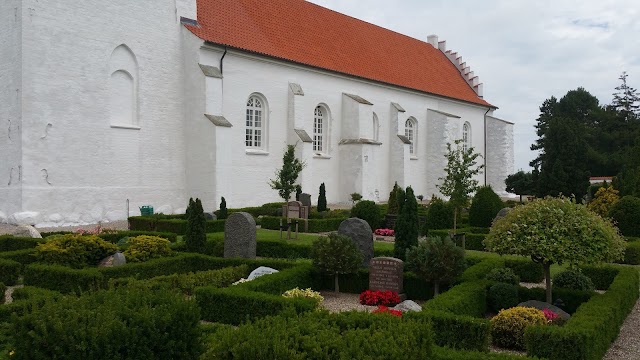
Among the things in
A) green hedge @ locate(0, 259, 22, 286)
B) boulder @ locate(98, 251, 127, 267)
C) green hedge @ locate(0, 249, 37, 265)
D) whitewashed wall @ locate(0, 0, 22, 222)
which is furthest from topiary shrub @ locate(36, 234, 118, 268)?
whitewashed wall @ locate(0, 0, 22, 222)

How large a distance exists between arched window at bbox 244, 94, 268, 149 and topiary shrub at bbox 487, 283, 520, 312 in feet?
51.4

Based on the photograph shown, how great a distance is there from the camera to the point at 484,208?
17234 mm

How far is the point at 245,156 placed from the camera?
21938 mm

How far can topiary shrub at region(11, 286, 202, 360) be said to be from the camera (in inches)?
151

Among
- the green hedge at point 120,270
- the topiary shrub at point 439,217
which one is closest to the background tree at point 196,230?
the green hedge at point 120,270

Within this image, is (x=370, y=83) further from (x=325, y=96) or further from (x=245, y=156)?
(x=245, y=156)

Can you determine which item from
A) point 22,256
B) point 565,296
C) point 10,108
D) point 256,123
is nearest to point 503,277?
point 565,296

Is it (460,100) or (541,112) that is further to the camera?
(541,112)

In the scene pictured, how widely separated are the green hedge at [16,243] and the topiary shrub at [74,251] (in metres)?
1.48

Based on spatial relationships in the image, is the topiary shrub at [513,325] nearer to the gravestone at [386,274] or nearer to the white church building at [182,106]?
the gravestone at [386,274]

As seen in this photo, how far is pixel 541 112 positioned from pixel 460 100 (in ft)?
93.7

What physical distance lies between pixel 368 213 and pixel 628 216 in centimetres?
727

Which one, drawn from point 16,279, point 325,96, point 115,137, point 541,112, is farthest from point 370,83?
point 541,112

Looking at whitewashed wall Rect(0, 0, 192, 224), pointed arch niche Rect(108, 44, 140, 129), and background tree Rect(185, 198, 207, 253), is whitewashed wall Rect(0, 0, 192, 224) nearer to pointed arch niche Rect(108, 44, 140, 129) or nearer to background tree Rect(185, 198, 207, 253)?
pointed arch niche Rect(108, 44, 140, 129)
